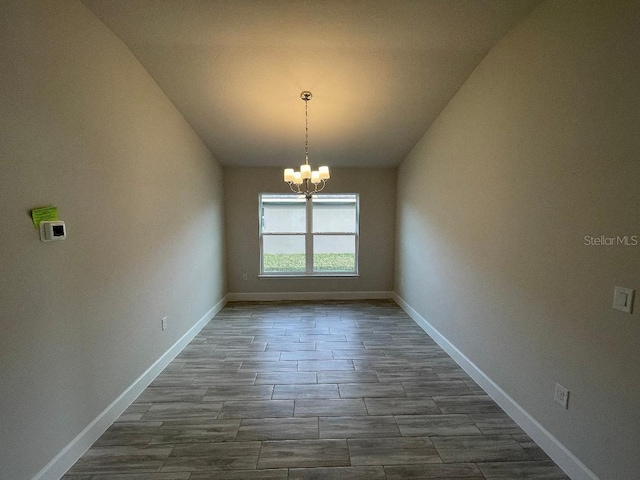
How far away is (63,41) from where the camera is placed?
5.83 feet

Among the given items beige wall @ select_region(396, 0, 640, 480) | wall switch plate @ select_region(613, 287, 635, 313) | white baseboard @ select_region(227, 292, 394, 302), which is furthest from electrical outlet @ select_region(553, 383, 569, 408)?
white baseboard @ select_region(227, 292, 394, 302)

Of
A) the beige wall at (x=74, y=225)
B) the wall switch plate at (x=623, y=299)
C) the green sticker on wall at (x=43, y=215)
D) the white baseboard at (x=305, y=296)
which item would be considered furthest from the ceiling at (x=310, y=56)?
the white baseboard at (x=305, y=296)

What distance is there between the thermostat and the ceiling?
1516 millimetres

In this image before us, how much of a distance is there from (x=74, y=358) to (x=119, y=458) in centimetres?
69

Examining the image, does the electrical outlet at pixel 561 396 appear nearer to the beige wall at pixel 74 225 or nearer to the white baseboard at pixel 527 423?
the white baseboard at pixel 527 423

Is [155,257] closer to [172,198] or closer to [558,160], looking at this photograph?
[172,198]

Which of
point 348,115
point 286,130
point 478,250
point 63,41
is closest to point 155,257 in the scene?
point 63,41

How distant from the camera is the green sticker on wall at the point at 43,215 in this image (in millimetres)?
1584

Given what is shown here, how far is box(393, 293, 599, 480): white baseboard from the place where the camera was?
1699 mm

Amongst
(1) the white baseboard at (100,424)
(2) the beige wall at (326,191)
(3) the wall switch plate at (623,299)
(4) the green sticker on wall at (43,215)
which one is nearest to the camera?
(3) the wall switch plate at (623,299)

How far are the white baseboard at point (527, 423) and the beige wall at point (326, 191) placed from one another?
2.17 meters

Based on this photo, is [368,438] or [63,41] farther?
[368,438]

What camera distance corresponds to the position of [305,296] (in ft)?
17.5

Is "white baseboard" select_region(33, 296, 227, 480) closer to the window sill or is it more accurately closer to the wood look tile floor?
the wood look tile floor
